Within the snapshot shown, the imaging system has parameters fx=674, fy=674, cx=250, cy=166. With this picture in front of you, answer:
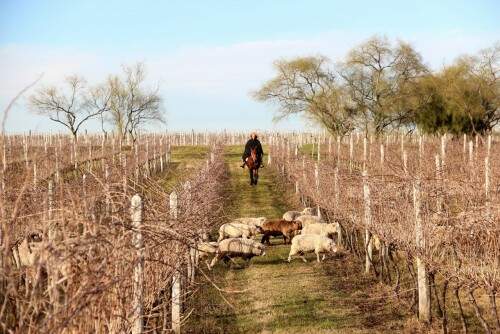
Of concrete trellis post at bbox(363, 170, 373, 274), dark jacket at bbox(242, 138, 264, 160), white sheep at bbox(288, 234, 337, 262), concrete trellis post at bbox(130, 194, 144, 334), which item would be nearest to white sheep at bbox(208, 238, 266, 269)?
white sheep at bbox(288, 234, 337, 262)

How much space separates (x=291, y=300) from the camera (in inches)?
434

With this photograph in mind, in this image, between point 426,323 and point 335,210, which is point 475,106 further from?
point 426,323

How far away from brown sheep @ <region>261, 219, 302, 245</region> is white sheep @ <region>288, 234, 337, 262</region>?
2091mm

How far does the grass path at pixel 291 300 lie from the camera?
9.59m

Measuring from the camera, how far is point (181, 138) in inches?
3167

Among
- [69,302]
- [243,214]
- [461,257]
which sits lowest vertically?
[243,214]

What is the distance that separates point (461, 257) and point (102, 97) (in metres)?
55.6

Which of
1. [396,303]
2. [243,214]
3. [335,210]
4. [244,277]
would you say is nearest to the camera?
[396,303]

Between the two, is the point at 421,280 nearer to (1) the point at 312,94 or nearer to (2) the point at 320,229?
(2) the point at 320,229

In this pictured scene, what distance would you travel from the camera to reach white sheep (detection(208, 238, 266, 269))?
13.3m

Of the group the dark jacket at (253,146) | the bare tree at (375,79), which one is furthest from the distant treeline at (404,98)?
the dark jacket at (253,146)

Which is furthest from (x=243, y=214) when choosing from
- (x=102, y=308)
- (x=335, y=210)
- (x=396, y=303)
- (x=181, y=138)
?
(x=181, y=138)

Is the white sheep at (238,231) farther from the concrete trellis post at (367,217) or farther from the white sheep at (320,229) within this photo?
the concrete trellis post at (367,217)

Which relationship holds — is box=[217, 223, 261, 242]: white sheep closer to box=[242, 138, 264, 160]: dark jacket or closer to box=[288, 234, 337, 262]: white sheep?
box=[288, 234, 337, 262]: white sheep
